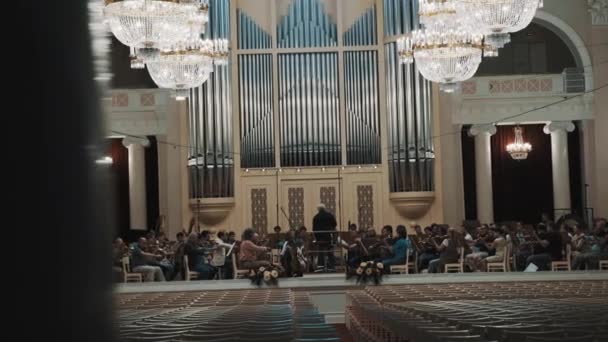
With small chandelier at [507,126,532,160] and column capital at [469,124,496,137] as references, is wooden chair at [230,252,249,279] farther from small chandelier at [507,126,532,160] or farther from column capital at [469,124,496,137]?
small chandelier at [507,126,532,160]

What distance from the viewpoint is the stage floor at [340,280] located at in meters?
16.2

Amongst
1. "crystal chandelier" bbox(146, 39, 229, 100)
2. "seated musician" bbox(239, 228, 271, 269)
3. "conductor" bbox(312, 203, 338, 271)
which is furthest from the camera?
"conductor" bbox(312, 203, 338, 271)

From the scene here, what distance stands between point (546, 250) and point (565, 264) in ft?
1.56

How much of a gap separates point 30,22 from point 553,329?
4.41 meters

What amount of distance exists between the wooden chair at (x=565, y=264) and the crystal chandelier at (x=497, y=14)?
6043 mm

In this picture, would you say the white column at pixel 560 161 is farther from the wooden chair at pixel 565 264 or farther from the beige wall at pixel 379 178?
the wooden chair at pixel 565 264

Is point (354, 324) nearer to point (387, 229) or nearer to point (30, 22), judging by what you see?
point (387, 229)

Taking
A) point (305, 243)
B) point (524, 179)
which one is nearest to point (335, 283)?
point (305, 243)

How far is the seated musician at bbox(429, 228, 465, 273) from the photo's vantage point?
61.5 ft

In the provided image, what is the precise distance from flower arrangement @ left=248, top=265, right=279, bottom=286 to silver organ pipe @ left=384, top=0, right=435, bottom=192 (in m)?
7.79

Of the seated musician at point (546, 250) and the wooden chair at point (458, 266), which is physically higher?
the seated musician at point (546, 250)

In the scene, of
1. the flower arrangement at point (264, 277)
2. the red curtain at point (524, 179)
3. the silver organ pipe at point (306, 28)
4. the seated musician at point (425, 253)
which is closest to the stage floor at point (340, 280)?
the flower arrangement at point (264, 277)

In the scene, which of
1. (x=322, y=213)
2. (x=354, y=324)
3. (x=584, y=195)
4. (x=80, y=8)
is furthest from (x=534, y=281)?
(x=80, y=8)

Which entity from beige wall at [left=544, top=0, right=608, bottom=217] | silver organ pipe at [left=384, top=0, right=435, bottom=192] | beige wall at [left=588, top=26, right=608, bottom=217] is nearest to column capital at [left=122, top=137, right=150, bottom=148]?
silver organ pipe at [left=384, top=0, right=435, bottom=192]
